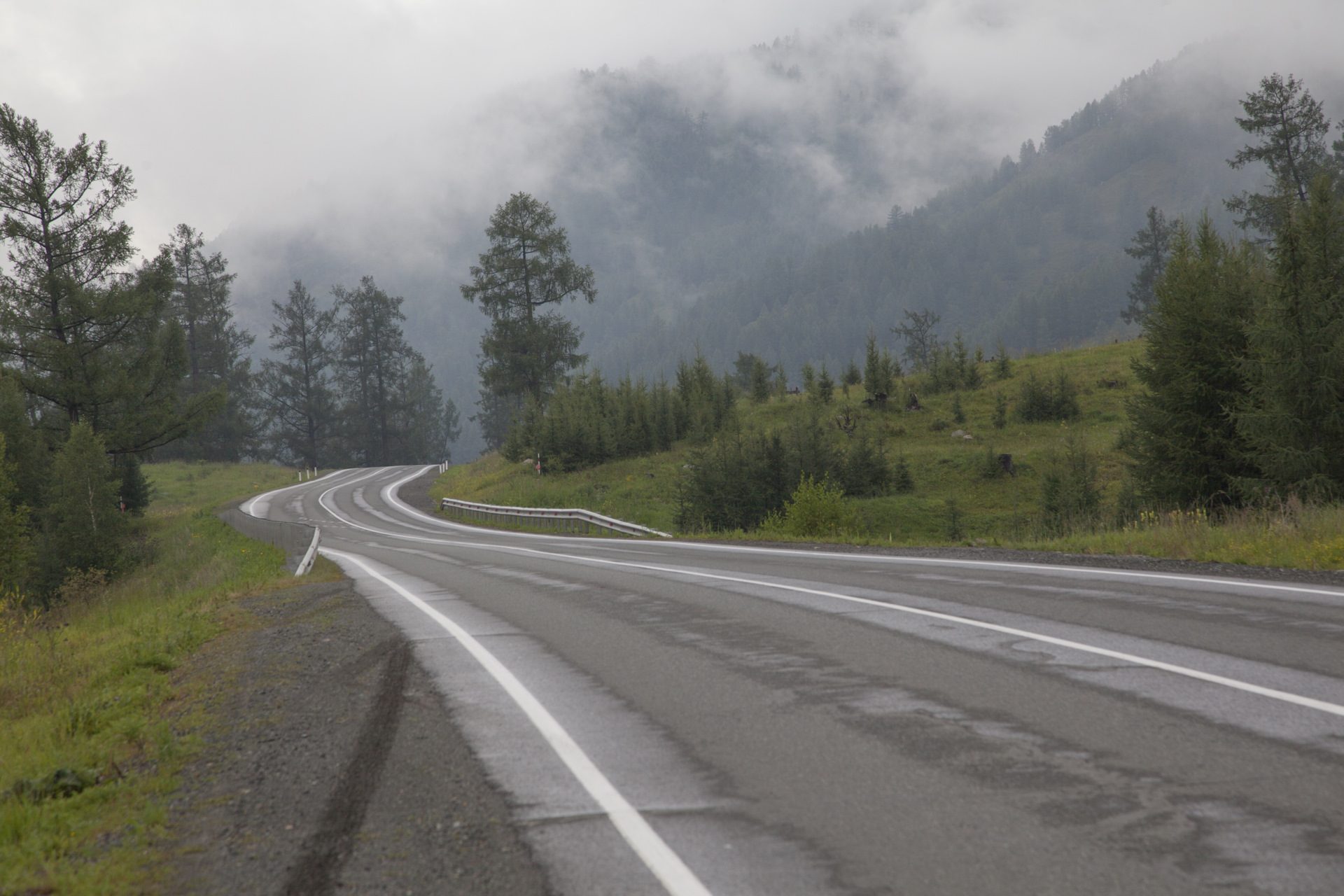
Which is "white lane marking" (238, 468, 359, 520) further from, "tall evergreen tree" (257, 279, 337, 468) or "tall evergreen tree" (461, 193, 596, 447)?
"tall evergreen tree" (257, 279, 337, 468)

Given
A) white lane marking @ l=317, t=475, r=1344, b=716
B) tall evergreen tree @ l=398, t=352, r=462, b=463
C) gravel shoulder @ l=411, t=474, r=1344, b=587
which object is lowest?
gravel shoulder @ l=411, t=474, r=1344, b=587

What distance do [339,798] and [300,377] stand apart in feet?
303

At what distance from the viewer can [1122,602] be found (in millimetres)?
7824

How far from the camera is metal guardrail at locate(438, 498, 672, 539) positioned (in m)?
25.0

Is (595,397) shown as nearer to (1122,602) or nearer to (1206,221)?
(1206,221)

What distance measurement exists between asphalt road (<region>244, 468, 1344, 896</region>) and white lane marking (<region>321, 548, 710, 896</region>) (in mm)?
16

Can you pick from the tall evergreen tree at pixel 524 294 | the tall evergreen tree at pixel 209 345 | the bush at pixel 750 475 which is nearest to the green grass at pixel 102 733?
the bush at pixel 750 475

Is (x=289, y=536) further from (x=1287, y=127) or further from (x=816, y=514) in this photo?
(x=1287, y=127)

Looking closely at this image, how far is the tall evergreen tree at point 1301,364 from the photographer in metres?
14.4

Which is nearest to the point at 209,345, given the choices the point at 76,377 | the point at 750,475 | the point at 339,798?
the point at 76,377

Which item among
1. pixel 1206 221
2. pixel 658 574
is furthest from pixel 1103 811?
pixel 1206 221

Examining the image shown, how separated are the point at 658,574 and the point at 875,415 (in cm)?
2570

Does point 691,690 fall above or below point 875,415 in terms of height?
below

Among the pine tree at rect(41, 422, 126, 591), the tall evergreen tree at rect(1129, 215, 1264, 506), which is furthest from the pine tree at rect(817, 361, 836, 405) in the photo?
the pine tree at rect(41, 422, 126, 591)
